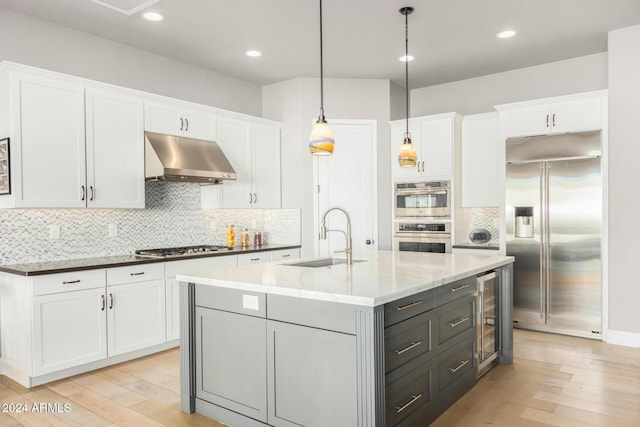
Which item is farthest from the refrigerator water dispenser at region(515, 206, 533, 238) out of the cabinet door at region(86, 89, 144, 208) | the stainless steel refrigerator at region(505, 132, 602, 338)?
the cabinet door at region(86, 89, 144, 208)

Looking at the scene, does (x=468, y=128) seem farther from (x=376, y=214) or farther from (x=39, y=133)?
(x=39, y=133)

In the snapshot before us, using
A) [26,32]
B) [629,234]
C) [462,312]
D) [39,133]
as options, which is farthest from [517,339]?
[26,32]

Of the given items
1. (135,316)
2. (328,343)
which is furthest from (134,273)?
(328,343)

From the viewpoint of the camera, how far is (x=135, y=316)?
400cm

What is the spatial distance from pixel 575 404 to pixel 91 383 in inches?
133

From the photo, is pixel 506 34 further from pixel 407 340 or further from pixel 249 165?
pixel 407 340

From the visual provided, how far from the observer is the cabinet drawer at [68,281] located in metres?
3.39

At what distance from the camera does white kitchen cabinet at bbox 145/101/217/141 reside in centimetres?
445

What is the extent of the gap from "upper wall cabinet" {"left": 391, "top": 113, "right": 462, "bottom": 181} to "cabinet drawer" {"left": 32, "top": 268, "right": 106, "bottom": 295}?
12.0ft

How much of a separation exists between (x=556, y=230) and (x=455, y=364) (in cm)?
240

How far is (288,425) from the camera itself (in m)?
2.46

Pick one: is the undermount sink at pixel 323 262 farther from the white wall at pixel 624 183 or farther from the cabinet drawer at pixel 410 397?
the white wall at pixel 624 183

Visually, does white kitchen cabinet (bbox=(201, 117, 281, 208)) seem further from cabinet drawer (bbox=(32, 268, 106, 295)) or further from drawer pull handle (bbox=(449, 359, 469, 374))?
drawer pull handle (bbox=(449, 359, 469, 374))

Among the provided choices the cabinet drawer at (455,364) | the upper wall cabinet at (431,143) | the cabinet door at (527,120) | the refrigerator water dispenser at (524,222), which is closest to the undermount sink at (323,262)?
the cabinet drawer at (455,364)
